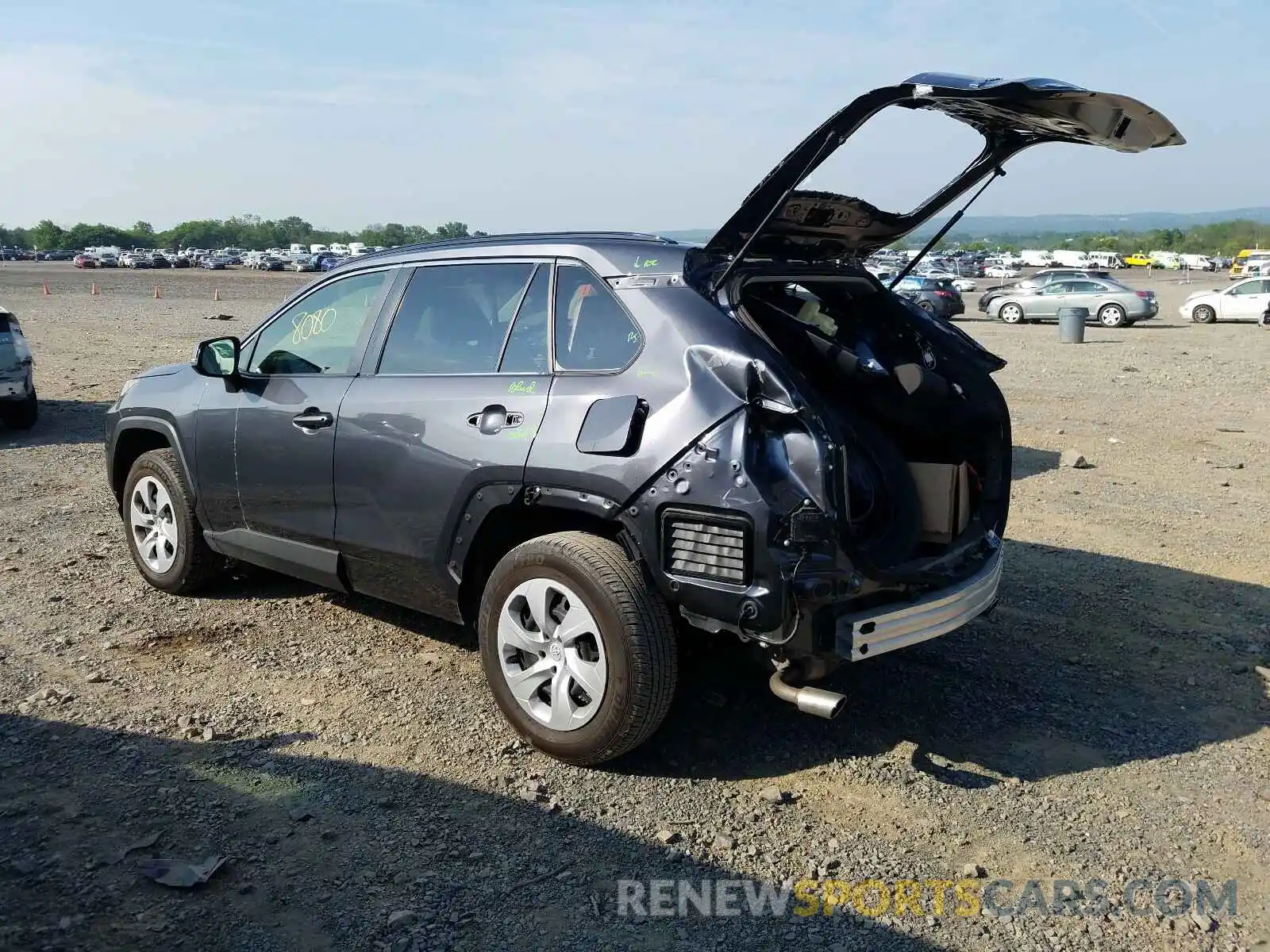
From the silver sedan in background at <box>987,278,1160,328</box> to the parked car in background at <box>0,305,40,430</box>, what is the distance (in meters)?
25.3

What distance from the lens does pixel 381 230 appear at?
477 feet

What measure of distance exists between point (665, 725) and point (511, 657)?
704 mm

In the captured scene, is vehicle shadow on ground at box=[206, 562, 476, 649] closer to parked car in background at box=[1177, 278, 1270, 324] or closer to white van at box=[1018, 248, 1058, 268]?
parked car in background at box=[1177, 278, 1270, 324]

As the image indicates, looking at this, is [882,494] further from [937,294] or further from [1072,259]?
[1072,259]

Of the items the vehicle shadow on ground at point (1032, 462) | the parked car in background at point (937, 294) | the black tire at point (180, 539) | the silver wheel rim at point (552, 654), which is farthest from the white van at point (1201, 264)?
the silver wheel rim at point (552, 654)

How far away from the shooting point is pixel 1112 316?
2827cm

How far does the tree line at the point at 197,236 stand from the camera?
139875 millimetres

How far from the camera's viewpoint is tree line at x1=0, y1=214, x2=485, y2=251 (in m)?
140

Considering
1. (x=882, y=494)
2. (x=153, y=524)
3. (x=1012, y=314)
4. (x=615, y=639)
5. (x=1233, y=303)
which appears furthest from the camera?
(x=1012, y=314)

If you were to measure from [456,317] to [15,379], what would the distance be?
8033 millimetres

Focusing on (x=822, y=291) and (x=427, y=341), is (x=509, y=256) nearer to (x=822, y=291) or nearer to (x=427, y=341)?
(x=427, y=341)

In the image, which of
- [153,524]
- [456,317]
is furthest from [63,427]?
[456,317]

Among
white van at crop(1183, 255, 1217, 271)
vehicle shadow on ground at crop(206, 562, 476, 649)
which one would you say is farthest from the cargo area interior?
white van at crop(1183, 255, 1217, 271)

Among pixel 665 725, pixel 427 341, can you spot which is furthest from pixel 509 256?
pixel 665 725
